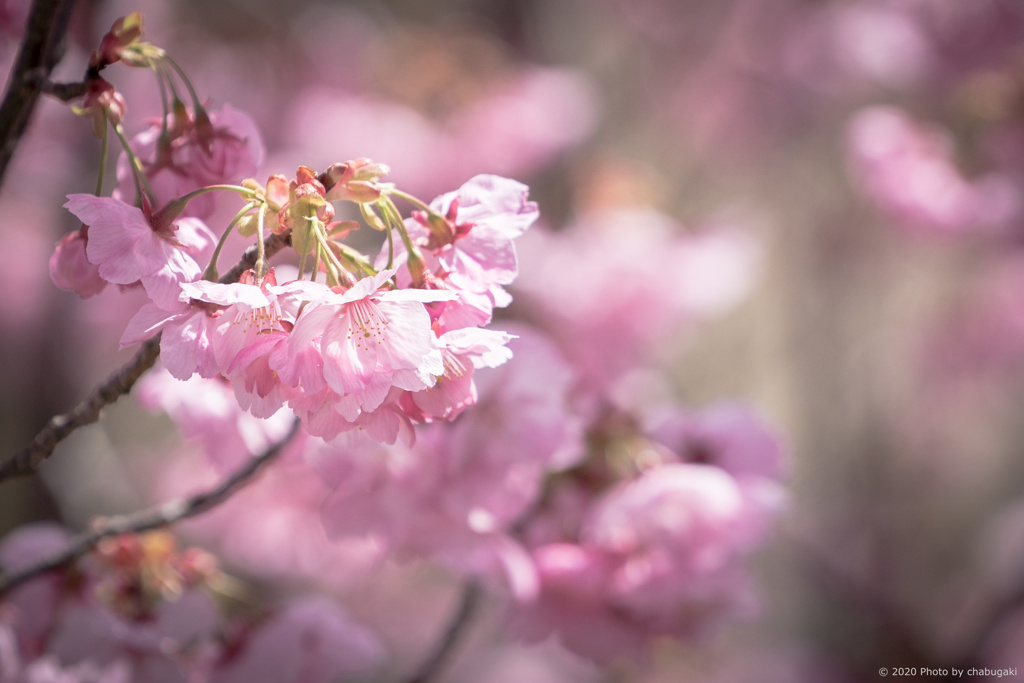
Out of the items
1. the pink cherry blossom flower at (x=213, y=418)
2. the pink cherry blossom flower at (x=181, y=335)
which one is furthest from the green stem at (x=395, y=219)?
the pink cherry blossom flower at (x=213, y=418)

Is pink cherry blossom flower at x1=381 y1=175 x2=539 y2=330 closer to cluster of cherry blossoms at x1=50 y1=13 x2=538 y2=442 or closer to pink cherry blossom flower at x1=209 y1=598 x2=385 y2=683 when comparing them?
cluster of cherry blossoms at x1=50 y1=13 x2=538 y2=442

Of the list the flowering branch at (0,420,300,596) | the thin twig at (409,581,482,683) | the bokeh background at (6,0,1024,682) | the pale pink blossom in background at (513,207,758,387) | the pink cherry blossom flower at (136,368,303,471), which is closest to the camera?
the flowering branch at (0,420,300,596)

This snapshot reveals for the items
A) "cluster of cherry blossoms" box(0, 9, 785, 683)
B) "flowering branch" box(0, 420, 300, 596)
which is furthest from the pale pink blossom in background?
"flowering branch" box(0, 420, 300, 596)

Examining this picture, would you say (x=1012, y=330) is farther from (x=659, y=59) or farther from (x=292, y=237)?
(x=292, y=237)

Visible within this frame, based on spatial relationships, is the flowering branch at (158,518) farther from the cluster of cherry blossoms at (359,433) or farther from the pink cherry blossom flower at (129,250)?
the pink cherry blossom flower at (129,250)

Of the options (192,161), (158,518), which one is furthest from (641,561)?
(192,161)

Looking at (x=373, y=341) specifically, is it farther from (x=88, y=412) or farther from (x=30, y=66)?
(x=30, y=66)
